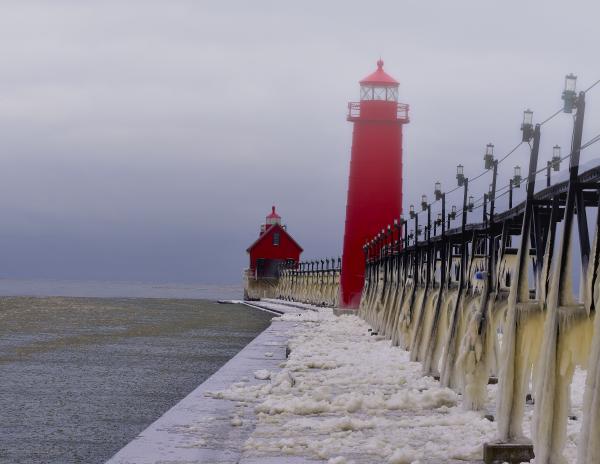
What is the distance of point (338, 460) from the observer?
8.51 metres

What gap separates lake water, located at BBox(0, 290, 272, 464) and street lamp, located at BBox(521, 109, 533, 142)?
5.19 metres

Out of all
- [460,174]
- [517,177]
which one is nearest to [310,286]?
[460,174]

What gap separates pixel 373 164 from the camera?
4216 centimetres

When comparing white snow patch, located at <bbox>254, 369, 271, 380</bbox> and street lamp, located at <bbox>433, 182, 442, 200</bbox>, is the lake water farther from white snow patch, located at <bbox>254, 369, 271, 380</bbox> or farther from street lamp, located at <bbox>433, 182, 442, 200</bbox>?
street lamp, located at <bbox>433, 182, 442, 200</bbox>

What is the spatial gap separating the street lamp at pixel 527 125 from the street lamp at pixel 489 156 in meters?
3.40

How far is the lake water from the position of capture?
37.1 ft

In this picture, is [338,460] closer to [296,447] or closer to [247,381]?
[296,447]

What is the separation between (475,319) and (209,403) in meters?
3.40

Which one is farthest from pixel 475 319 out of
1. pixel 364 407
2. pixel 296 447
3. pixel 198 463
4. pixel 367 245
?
pixel 367 245

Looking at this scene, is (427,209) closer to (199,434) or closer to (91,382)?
(91,382)

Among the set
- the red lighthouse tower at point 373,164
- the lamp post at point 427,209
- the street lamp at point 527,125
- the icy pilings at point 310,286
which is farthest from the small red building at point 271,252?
the street lamp at point 527,125

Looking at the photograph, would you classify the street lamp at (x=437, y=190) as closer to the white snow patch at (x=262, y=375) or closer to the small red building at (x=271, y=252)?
the white snow patch at (x=262, y=375)

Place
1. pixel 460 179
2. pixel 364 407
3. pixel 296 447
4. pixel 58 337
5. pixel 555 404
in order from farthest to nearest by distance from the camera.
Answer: pixel 58 337 < pixel 460 179 < pixel 364 407 < pixel 296 447 < pixel 555 404

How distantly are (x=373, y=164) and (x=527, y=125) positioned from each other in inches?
1233
